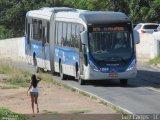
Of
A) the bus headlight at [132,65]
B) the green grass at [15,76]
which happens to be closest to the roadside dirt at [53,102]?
the green grass at [15,76]

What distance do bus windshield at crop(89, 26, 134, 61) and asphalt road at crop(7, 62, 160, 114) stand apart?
135 cm

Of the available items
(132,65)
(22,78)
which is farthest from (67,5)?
(132,65)

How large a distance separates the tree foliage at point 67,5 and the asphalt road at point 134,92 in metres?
28.7

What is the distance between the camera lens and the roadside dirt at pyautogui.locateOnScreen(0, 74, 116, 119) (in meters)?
22.4

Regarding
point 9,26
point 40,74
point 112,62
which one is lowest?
point 9,26

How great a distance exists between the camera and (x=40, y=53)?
38938 millimetres

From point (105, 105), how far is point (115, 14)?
8.71 m

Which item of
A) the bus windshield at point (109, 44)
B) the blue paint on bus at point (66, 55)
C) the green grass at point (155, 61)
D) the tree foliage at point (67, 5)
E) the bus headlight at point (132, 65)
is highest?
the bus windshield at point (109, 44)

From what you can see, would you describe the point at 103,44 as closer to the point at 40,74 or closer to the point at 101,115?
the point at 40,74

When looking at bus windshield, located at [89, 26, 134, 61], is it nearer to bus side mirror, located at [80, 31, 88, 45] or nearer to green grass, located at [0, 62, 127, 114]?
bus side mirror, located at [80, 31, 88, 45]

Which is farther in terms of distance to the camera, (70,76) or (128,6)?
(128,6)

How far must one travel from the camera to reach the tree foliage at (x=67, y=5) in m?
66.1

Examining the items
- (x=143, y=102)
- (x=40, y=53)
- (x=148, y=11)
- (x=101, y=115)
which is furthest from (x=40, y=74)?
(x=148, y=11)

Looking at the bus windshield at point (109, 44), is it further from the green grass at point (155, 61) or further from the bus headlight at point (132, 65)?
the green grass at point (155, 61)
